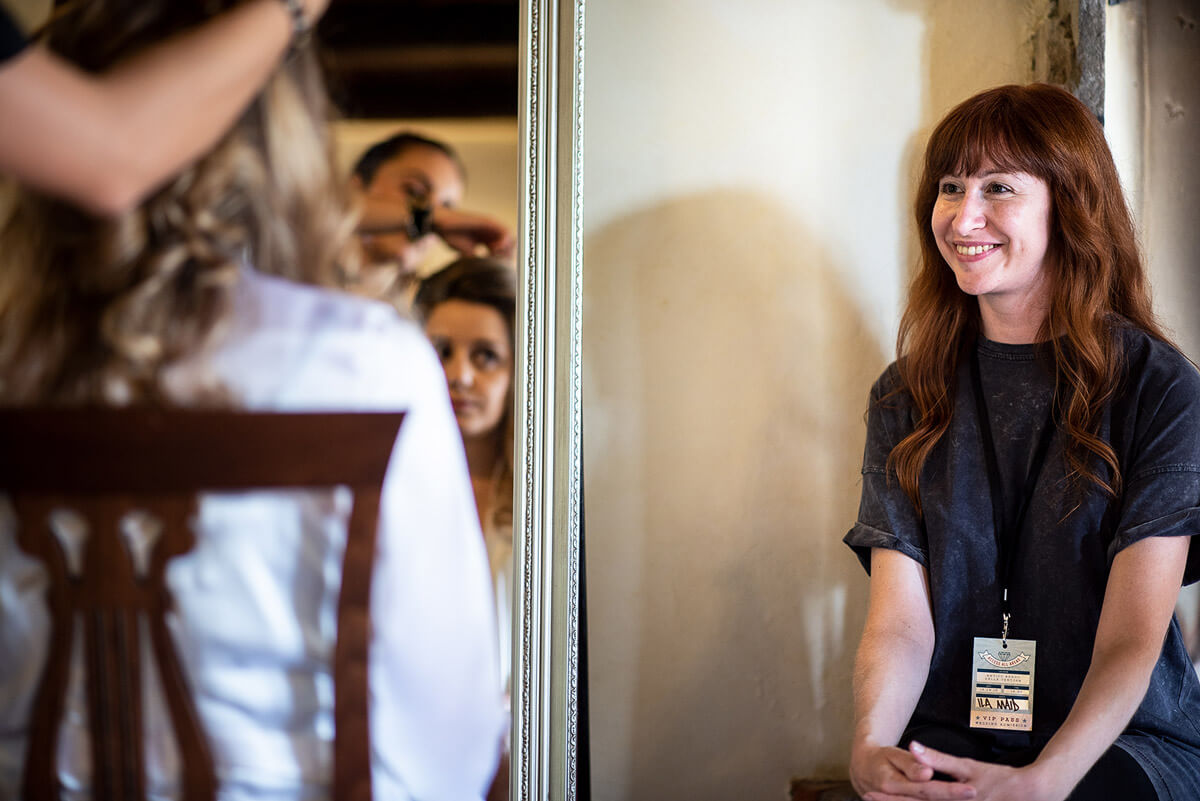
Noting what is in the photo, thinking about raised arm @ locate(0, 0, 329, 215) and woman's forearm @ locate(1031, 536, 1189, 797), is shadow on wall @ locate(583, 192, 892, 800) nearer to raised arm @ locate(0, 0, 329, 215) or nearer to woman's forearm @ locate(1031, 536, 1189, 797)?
woman's forearm @ locate(1031, 536, 1189, 797)

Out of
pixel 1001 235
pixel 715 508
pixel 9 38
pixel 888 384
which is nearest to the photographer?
pixel 9 38

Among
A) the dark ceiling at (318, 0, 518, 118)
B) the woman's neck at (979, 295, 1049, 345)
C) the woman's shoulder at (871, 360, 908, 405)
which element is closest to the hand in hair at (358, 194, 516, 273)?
the dark ceiling at (318, 0, 518, 118)

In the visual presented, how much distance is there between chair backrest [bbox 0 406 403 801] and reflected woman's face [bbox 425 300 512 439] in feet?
0.91

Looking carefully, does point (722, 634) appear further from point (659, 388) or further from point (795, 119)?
point (795, 119)

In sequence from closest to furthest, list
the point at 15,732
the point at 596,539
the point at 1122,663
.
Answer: the point at 15,732 → the point at 1122,663 → the point at 596,539

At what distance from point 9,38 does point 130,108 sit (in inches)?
6.4

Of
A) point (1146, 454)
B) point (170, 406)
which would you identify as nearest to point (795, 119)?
point (1146, 454)

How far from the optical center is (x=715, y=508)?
203cm

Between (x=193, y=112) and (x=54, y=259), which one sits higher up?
(x=193, y=112)

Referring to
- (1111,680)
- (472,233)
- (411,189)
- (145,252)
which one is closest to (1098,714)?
(1111,680)

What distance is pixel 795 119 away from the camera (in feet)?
6.64

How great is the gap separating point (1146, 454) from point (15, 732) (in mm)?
1710

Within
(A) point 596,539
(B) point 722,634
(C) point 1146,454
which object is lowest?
(B) point 722,634

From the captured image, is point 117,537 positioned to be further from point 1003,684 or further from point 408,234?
point 1003,684
